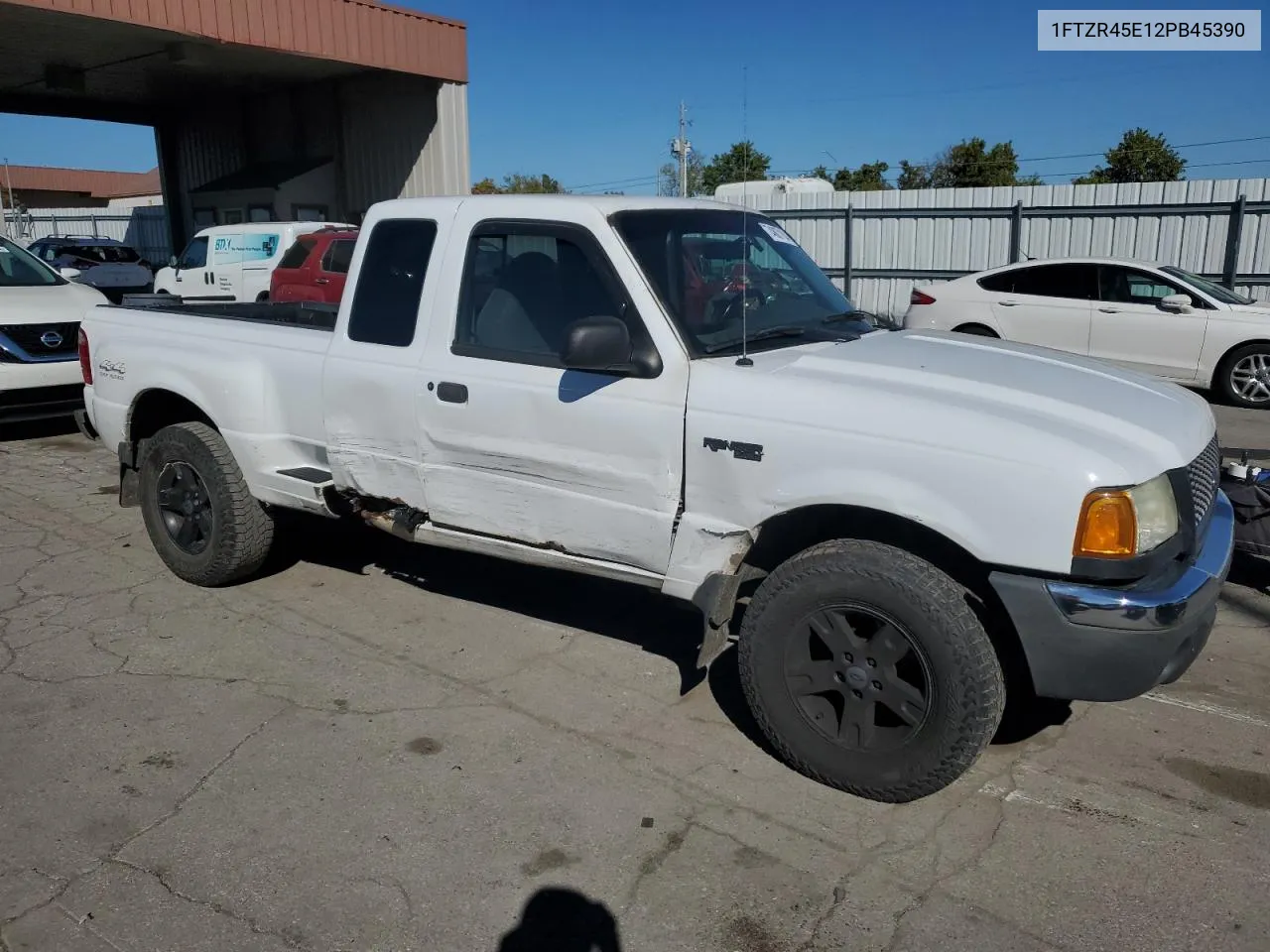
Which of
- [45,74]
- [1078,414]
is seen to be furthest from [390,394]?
[45,74]

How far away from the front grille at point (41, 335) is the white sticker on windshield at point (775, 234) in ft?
22.5

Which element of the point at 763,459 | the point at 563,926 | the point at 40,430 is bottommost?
the point at 563,926

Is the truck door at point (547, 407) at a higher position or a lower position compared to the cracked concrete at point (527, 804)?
higher

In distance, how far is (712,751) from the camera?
3664 millimetres

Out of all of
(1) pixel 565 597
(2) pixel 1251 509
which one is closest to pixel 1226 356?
(2) pixel 1251 509

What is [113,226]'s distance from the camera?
97.4 ft

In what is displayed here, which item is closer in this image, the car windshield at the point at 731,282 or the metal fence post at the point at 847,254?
the car windshield at the point at 731,282

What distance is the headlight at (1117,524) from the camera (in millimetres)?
2840

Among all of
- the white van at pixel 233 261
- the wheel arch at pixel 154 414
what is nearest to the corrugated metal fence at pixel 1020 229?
the white van at pixel 233 261

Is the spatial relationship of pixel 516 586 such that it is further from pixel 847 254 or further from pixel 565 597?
pixel 847 254

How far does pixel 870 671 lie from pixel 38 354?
317 inches

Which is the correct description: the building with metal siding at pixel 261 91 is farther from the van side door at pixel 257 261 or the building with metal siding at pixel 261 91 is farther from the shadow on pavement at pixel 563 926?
the shadow on pavement at pixel 563 926

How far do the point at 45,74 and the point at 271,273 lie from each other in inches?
356

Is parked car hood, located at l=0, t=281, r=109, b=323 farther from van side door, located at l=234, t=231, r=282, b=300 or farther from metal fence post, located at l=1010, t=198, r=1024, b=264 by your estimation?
metal fence post, located at l=1010, t=198, r=1024, b=264
